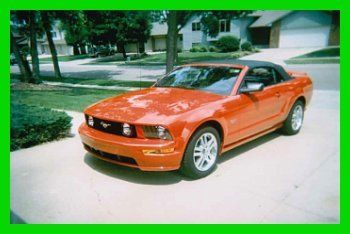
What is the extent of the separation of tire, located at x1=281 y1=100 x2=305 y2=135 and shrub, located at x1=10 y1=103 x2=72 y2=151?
13.4ft

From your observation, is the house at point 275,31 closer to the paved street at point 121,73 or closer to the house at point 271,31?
the house at point 271,31

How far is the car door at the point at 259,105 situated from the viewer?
478 cm

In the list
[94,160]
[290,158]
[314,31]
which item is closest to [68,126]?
[94,160]

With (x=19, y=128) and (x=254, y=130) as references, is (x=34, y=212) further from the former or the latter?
(x=254, y=130)

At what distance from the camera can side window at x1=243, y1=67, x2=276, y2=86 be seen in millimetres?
5324

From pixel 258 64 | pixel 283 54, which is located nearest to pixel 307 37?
pixel 283 54

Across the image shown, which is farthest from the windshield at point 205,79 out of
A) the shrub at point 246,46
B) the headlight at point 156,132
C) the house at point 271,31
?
the shrub at point 246,46

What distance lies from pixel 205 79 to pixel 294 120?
7.12ft

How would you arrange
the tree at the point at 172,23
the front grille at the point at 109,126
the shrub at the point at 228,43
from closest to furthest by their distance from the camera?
the front grille at the point at 109,126 < the tree at the point at 172,23 < the shrub at the point at 228,43

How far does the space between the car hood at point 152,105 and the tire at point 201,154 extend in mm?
378

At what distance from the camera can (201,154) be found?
4.19 metres

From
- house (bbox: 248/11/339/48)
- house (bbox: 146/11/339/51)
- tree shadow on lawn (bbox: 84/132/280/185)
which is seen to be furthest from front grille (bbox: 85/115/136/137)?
house (bbox: 248/11/339/48)

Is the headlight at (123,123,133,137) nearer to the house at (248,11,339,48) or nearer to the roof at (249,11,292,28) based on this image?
the house at (248,11,339,48)

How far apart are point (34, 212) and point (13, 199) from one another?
503 mm
